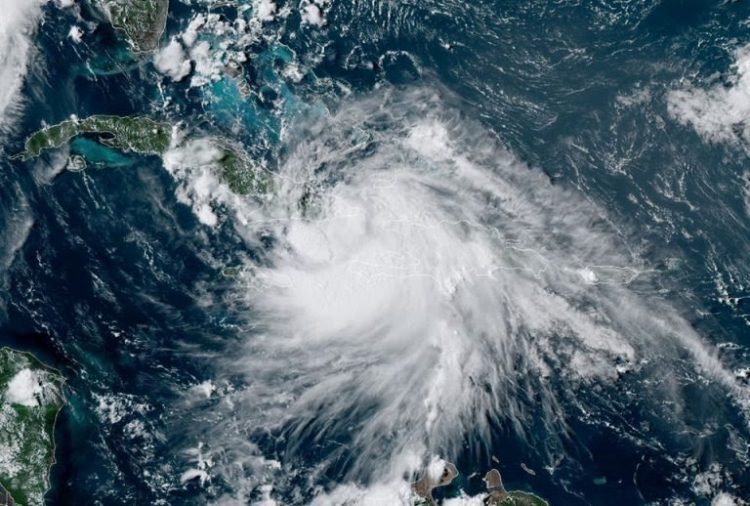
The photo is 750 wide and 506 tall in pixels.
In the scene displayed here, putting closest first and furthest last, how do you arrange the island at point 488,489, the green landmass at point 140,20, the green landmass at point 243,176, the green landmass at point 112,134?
the island at point 488,489, the green landmass at point 243,176, the green landmass at point 112,134, the green landmass at point 140,20

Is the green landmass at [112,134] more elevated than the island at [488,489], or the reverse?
the green landmass at [112,134]

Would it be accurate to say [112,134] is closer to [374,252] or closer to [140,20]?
[140,20]

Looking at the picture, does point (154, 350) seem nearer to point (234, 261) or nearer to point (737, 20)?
point (234, 261)

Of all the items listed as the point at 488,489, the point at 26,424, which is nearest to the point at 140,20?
the point at 26,424

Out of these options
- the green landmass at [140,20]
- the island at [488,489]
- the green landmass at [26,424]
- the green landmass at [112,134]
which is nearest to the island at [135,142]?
the green landmass at [112,134]

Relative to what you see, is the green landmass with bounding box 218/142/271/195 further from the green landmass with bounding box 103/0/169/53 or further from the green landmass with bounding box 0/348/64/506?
the green landmass with bounding box 0/348/64/506

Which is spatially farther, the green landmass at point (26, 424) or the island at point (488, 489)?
the green landmass at point (26, 424)

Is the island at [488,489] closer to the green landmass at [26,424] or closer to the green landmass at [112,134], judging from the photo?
the green landmass at [26,424]
